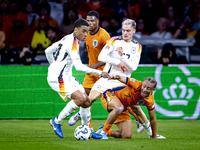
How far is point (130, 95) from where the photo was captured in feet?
20.4

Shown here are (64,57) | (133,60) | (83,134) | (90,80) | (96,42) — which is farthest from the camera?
(90,80)

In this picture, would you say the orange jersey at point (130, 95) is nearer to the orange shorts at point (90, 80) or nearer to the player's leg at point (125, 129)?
the player's leg at point (125, 129)

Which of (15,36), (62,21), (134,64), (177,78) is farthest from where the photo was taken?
(62,21)

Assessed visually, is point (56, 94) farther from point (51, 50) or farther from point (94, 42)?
point (51, 50)

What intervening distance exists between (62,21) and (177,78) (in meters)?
4.83

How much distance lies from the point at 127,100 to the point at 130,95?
0.12 metres

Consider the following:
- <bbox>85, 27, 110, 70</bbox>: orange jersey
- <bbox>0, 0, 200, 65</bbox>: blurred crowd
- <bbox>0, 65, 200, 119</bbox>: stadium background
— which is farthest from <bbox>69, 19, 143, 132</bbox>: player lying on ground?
<bbox>0, 0, 200, 65</bbox>: blurred crowd

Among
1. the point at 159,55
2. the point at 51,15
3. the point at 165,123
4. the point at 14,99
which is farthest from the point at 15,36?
the point at 165,123

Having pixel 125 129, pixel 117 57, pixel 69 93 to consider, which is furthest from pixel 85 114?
pixel 117 57

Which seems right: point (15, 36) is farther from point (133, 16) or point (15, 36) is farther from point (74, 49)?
point (74, 49)

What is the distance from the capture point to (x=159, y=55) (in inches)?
404

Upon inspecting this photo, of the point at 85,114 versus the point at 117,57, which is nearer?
the point at 85,114

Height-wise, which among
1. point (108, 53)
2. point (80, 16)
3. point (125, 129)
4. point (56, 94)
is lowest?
point (56, 94)

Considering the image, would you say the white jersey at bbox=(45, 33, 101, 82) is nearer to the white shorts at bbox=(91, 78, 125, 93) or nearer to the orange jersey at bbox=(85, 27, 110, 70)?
the white shorts at bbox=(91, 78, 125, 93)
